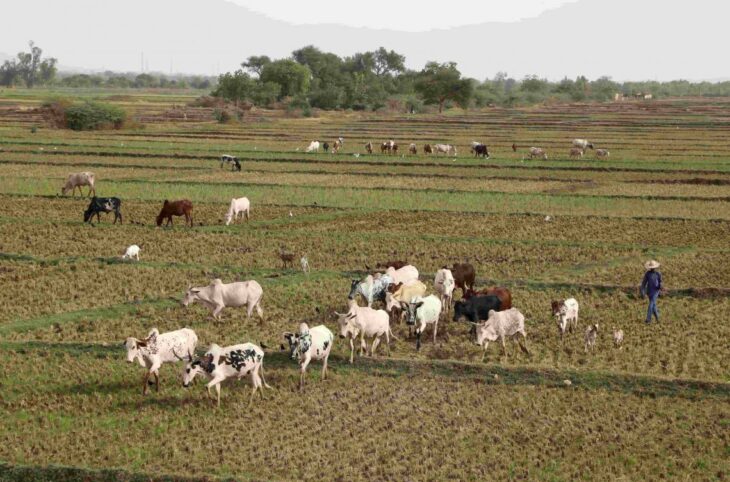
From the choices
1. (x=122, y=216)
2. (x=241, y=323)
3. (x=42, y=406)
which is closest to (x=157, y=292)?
(x=241, y=323)

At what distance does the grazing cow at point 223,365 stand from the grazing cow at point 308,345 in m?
0.58

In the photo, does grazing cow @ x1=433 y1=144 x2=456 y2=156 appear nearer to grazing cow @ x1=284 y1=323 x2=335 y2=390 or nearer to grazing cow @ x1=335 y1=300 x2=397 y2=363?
grazing cow @ x1=335 y1=300 x2=397 y2=363

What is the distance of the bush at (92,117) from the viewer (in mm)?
69188

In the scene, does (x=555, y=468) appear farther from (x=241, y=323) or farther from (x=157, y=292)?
(x=157, y=292)

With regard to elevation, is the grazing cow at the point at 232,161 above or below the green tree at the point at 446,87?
below

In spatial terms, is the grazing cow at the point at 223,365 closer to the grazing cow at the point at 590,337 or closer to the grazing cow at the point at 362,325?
the grazing cow at the point at 362,325

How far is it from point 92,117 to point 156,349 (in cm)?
5849

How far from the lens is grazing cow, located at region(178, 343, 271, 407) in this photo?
1440cm

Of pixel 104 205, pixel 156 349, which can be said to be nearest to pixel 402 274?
pixel 156 349

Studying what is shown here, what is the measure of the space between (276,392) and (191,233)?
45.2 ft

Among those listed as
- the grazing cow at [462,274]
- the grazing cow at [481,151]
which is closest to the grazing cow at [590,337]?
the grazing cow at [462,274]

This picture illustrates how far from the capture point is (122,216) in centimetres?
3100

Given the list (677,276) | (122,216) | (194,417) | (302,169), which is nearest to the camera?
(194,417)

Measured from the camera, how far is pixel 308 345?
15094 mm
